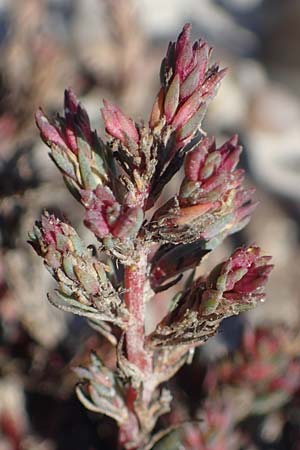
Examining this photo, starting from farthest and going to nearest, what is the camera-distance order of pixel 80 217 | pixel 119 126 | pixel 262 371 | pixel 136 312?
pixel 80 217, pixel 262 371, pixel 136 312, pixel 119 126

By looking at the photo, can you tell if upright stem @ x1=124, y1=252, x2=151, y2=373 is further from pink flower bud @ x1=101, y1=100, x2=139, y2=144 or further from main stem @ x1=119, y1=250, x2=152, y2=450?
pink flower bud @ x1=101, y1=100, x2=139, y2=144

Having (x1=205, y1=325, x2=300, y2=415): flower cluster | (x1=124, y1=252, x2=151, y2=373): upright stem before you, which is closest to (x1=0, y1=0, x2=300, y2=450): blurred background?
(x1=205, y1=325, x2=300, y2=415): flower cluster

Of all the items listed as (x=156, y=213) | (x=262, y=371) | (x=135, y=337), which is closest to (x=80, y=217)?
(x=262, y=371)

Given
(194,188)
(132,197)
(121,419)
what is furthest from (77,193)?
(121,419)

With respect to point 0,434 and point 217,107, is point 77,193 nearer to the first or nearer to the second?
point 0,434

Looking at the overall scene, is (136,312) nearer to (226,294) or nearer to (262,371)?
(226,294)
